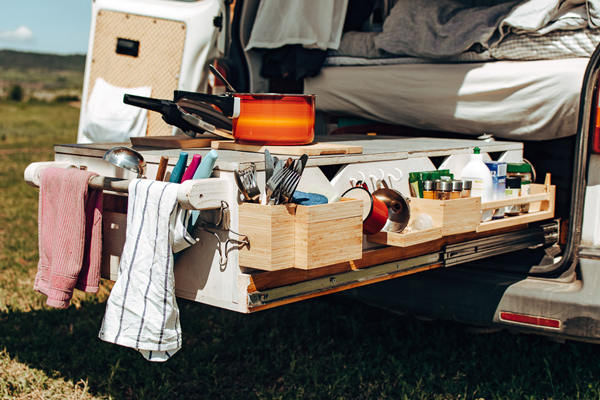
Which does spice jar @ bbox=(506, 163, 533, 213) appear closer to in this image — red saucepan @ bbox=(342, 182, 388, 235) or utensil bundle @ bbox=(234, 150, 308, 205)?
red saucepan @ bbox=(342, 182, 388, 235)

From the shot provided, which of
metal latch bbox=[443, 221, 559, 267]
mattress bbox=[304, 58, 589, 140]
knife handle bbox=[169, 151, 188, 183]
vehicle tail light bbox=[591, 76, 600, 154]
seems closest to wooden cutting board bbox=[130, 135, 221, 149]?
knife handle bbox=[169, 151, 188, 183]

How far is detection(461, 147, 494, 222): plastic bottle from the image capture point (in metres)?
2.46

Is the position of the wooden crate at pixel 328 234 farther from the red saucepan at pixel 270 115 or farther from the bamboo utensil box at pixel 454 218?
the red saucepan at pixel 270 115

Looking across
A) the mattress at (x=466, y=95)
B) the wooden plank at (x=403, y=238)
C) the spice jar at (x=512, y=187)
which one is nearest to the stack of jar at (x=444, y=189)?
the wooden plank at (x=403, y=238)

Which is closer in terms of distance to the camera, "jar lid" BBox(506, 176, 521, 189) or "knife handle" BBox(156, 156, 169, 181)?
"knife handle" BBox(156, 156, 169, 181)

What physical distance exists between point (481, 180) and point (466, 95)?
2.46ft

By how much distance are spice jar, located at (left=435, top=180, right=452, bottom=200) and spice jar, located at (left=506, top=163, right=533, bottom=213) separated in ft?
1.77

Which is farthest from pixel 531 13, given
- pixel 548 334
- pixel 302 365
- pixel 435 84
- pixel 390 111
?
pixel 302 365

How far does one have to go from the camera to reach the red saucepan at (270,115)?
2.15 meters

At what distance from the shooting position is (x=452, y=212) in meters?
2.17

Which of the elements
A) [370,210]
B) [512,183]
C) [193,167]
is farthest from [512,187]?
[193,167]

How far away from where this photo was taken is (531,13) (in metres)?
2.93

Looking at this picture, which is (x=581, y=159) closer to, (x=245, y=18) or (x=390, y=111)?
(x=390, y=111)

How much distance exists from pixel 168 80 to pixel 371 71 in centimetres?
114
